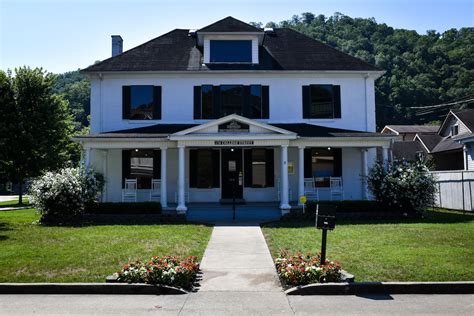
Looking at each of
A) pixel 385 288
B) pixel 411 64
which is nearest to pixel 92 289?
pixel 385 288

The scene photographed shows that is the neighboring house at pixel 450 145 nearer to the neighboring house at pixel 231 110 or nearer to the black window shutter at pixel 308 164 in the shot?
the neighboring house at pixel 231 110

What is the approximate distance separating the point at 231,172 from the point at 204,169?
1.34 m

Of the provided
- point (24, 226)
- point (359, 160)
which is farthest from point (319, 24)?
point (24, 226)

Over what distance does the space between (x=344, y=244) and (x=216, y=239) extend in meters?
3.73

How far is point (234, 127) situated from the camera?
59.2 feet

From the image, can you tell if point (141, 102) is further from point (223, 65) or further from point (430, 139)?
point (430, 139)

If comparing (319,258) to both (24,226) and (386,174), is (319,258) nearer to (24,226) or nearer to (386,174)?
(386,174)

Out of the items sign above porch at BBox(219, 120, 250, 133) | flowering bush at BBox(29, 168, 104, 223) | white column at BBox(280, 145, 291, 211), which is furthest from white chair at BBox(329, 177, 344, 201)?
flowering bush at BBox(29, 168, 104, 223)

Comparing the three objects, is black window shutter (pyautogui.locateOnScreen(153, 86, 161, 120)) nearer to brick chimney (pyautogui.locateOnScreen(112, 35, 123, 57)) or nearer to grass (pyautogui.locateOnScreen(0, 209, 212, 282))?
brick chimney (pyautogui.locateOnScreen(112, 35, 123, 57))

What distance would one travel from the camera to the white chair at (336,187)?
2042 cm

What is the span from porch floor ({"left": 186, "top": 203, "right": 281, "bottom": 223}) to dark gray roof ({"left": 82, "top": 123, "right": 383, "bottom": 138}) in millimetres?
3514

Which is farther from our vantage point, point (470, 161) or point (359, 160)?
point (470, 161)

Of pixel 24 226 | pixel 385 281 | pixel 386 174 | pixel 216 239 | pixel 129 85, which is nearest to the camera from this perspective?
pixel 385 281

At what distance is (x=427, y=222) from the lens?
16.3 metres
